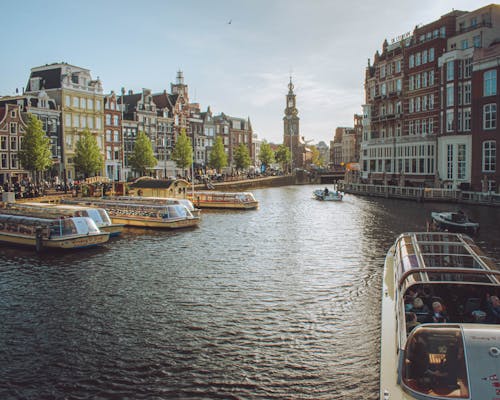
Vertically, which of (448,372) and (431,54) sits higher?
(431,54)

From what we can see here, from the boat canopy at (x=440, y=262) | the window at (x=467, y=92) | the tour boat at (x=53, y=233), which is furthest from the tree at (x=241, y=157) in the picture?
the boat canopy at (x=440, y=262)

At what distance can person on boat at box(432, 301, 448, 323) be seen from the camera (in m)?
13.0

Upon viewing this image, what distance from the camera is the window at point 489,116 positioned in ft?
194

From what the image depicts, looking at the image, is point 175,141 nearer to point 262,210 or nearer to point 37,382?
point 262,210

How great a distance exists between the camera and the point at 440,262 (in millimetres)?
15992

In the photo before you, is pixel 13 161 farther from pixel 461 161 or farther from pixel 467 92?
pixel 467 92

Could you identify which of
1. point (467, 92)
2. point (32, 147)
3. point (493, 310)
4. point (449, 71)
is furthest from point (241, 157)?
point (493, 310)

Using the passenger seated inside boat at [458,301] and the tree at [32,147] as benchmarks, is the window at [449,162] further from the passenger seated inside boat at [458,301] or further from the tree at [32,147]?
the passenger seated inside boat at [458,301]

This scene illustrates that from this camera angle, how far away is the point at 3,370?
1466 centimetres

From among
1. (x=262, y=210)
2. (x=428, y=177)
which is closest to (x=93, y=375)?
(x=262, y=210)

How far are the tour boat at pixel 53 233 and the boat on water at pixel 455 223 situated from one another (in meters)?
24.5

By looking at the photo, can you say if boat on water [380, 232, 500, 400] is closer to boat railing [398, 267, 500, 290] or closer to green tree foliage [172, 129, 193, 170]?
boat railing [398, 267, 500, 290]

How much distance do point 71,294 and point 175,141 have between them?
299 feet

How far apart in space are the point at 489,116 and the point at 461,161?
831cm
